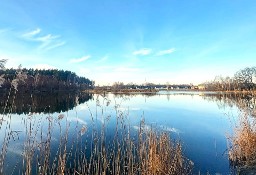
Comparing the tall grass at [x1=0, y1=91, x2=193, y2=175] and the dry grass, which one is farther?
the dry grass

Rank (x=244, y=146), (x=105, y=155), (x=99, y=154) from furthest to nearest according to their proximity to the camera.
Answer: (x=244, y=146) → (x=99, y=154) → (x=105, y=155)

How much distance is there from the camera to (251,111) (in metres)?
9.83

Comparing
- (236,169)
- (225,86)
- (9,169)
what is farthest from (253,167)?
(9,169)

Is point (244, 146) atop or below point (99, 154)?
below

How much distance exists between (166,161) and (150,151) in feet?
3.46

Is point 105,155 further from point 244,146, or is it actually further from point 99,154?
point 244,146

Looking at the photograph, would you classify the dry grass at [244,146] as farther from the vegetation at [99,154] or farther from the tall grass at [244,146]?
the vegetation at [99,154]

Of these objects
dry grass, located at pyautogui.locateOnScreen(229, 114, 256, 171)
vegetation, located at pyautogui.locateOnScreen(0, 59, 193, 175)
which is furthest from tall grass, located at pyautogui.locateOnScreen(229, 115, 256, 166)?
vegetation, located at pyautogui.locateOnScreen(0, 59, 193, 175)

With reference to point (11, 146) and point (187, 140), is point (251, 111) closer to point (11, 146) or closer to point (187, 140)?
point (187, 140)

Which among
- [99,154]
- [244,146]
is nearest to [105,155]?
[99,154]

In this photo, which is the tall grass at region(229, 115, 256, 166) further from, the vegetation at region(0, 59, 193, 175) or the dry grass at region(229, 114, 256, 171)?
the vegetation at region(0, 59, 193, 175)

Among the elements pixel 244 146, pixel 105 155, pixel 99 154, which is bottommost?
pixel 244 146

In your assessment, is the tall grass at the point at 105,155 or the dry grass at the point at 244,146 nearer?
the tall grass at the point at 105,155

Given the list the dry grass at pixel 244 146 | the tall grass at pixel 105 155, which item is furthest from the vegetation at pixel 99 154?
the dry grass at pixel 244 146
